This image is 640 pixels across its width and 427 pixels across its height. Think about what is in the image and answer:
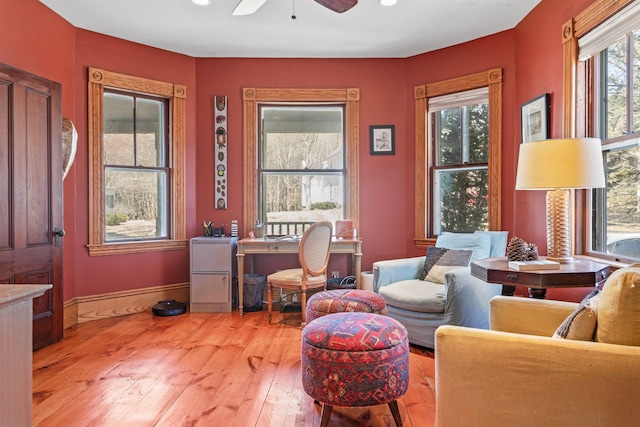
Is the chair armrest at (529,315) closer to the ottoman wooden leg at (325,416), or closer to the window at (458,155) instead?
the ottoman wooden leg at (325,416)

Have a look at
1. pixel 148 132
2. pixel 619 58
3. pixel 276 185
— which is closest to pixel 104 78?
pixel 148 132

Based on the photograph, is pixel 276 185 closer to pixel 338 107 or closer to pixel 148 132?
pixel 338 107

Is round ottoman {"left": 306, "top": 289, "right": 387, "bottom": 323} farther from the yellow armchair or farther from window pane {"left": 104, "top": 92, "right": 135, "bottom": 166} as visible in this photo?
window pane {"left": 104, "top": 92, "right": 135, "bottom": 166}

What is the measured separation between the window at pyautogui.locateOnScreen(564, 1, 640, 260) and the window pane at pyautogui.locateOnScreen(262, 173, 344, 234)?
8.05 feet

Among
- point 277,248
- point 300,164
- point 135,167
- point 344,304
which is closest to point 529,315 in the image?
point 344,304

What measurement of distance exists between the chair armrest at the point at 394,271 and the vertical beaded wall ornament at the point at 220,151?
6.61 feet

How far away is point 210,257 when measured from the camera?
4.28m

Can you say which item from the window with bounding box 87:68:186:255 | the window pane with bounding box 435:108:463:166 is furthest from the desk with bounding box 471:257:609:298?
the window with bounding box 87:68:186:255

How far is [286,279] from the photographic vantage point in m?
3.90

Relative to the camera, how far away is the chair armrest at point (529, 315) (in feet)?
6.16

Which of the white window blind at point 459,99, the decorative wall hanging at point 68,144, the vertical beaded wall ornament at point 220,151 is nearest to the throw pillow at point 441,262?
the white window blind at point 459,99

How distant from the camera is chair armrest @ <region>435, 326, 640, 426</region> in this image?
1.27m

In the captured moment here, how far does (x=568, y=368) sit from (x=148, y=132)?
4.33 metres

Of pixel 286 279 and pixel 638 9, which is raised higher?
pixel 638 9
